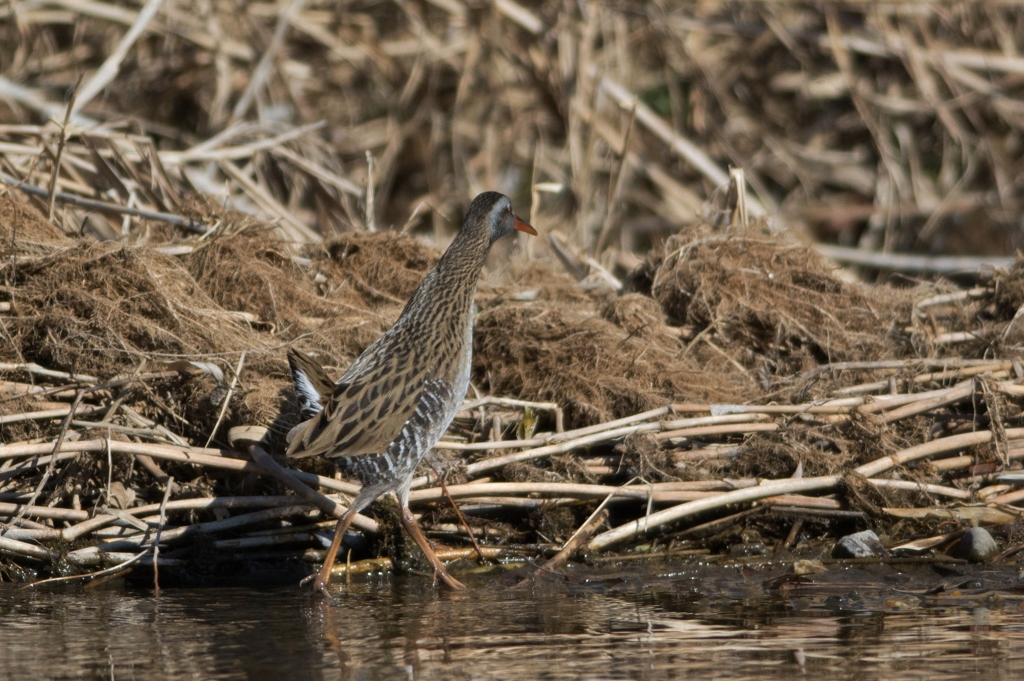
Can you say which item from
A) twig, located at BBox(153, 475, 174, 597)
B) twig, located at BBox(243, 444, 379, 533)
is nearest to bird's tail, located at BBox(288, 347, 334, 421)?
twig, located at BBox(243, 444, 379, 533)

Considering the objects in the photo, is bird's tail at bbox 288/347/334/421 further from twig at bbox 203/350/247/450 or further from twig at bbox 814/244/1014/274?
twig at bbox 814/244/1014/274

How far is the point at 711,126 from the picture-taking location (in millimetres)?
9047

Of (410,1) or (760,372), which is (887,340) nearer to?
(760,372)

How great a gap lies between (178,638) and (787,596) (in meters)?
1.89

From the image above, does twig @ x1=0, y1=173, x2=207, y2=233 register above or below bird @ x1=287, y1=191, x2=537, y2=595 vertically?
above

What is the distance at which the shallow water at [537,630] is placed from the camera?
3.26 metres

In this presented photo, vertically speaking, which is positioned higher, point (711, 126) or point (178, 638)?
point (711, 126)

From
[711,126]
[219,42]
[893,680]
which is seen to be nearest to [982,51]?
[711,126]

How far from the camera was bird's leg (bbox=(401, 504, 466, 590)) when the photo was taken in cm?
438

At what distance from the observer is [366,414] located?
432 cm

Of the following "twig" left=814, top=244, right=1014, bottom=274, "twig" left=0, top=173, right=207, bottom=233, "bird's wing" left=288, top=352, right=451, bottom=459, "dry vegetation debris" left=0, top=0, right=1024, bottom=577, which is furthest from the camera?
"twig" left=814, top=244, right=1014, bottom=274

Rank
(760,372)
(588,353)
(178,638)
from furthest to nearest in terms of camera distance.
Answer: (760,372) → (588,353) → (178,638)

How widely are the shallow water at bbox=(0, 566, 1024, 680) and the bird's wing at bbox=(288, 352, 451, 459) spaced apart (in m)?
0.52

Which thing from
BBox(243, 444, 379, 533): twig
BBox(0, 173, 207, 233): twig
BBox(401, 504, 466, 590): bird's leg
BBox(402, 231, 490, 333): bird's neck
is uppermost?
BBox(0, 173, 207, 233): twig
